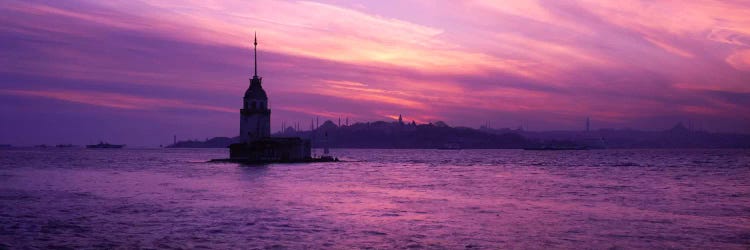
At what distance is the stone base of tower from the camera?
10581 cm

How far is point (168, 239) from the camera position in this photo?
25.3 meters

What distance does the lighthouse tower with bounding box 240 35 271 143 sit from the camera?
105 m

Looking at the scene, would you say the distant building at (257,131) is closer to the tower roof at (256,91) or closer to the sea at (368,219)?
the tower roof at (256,91)

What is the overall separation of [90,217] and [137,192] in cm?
1814

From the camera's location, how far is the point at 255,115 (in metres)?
105

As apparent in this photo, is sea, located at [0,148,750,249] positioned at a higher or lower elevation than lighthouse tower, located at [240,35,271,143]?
lower

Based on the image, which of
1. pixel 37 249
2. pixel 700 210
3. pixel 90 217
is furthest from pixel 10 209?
pixel 700 210

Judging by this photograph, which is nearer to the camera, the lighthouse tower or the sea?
the sea

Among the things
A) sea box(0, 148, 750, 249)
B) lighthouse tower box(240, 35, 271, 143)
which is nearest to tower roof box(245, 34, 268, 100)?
lighthouse tower box(240, 35, 271, 143)

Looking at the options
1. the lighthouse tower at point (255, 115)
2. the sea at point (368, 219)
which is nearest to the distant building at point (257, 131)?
the lighthouse tower at point (255, 115)

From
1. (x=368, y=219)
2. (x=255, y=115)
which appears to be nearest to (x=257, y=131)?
(x=255, y=115)

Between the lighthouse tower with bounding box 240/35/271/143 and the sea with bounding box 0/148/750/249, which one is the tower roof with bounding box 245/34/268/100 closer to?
the lighthouse tower with bounding box 240/35/271/143

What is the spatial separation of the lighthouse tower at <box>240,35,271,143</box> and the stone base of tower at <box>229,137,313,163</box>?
4.22ft

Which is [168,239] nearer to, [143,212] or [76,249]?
[76,249]
